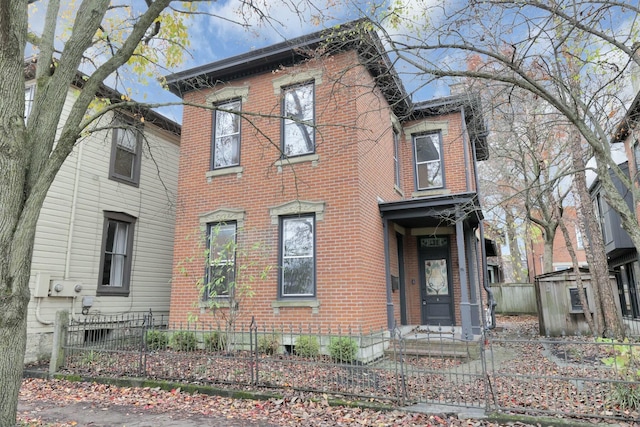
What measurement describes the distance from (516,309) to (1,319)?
83.4ft

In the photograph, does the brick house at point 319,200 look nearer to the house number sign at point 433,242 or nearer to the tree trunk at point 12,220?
the house number sign at point 433,242

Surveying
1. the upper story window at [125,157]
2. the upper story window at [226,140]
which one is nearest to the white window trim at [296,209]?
the upper story window at [226,140]

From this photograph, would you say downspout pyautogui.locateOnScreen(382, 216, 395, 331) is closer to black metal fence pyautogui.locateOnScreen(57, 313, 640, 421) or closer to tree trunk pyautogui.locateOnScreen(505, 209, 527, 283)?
black metal fence pyautogui.locateOnScreen(57, 313, 640, 421)

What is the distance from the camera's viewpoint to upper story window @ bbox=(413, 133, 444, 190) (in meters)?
13.1

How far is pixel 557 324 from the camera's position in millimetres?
12547

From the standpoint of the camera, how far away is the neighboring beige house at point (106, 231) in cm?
1036

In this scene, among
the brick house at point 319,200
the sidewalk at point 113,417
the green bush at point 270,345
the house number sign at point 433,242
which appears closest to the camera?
the sidewalk at point 113,417

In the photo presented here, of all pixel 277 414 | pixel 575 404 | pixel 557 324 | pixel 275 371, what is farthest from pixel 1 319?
pixel 557 324

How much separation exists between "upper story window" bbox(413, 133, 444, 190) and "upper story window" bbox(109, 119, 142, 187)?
8610mm

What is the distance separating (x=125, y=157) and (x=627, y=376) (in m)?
13.1

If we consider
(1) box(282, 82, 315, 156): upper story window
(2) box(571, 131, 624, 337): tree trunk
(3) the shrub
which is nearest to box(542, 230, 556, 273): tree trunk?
(2) box(571, 131, 624, 337): tree trunk

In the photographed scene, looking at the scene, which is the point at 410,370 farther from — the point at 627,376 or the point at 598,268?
the point at 598,268

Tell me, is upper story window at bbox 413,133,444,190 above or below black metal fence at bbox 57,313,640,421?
above

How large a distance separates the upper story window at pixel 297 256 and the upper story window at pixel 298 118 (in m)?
1.75
